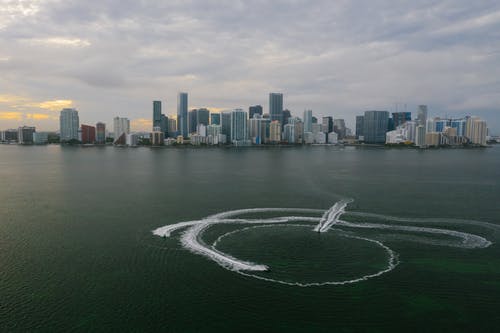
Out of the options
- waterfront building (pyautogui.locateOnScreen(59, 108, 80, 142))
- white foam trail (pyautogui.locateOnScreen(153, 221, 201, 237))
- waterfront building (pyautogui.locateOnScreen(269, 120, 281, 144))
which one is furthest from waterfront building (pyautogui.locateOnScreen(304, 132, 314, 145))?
white foam trail (pyautogui.locateOnScreen(153, 221, 201, 237))

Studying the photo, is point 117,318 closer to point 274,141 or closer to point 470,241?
point 470,241

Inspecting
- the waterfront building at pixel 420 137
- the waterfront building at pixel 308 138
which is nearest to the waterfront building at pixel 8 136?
the waterfront building at pixel 308 138

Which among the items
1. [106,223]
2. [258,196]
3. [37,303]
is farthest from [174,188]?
[37,303]

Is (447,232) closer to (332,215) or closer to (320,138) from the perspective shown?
(332,215)

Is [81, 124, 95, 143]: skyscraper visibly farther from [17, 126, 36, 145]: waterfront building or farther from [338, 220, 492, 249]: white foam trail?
[338, 220, 492, 249]: white foam trail

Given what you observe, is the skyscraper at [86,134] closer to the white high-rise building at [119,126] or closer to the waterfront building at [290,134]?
the white high-rise building at [119,126]
